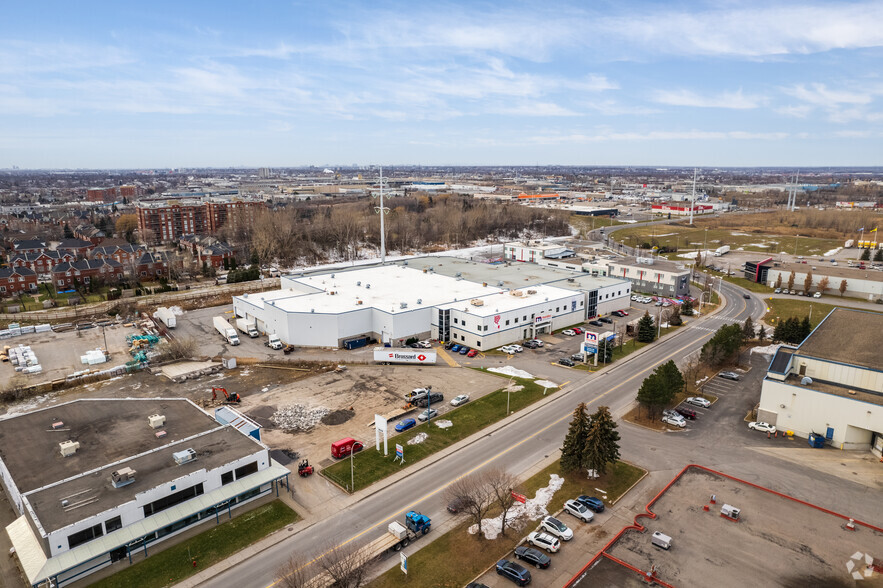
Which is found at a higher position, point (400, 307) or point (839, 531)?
point (400, 307)

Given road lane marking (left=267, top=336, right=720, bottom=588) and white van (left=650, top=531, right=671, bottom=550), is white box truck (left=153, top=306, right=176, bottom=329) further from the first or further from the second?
white van (left=650, top=531, right=671, bottom=550)

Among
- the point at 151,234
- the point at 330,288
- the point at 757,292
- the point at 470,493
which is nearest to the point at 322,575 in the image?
the point at 470,493

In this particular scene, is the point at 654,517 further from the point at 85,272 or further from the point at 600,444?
the point at 85,272

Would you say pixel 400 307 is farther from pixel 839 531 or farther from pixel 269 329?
pixel 839 531

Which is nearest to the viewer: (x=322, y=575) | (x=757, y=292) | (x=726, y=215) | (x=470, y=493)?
(x=322, y=575)

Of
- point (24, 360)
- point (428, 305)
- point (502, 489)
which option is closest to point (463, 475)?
point (502, 489)

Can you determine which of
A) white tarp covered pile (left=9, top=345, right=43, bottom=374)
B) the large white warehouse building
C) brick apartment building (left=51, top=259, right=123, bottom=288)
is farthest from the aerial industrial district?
brick apartment building (left=51, top=259, right=123, bottom=288)
